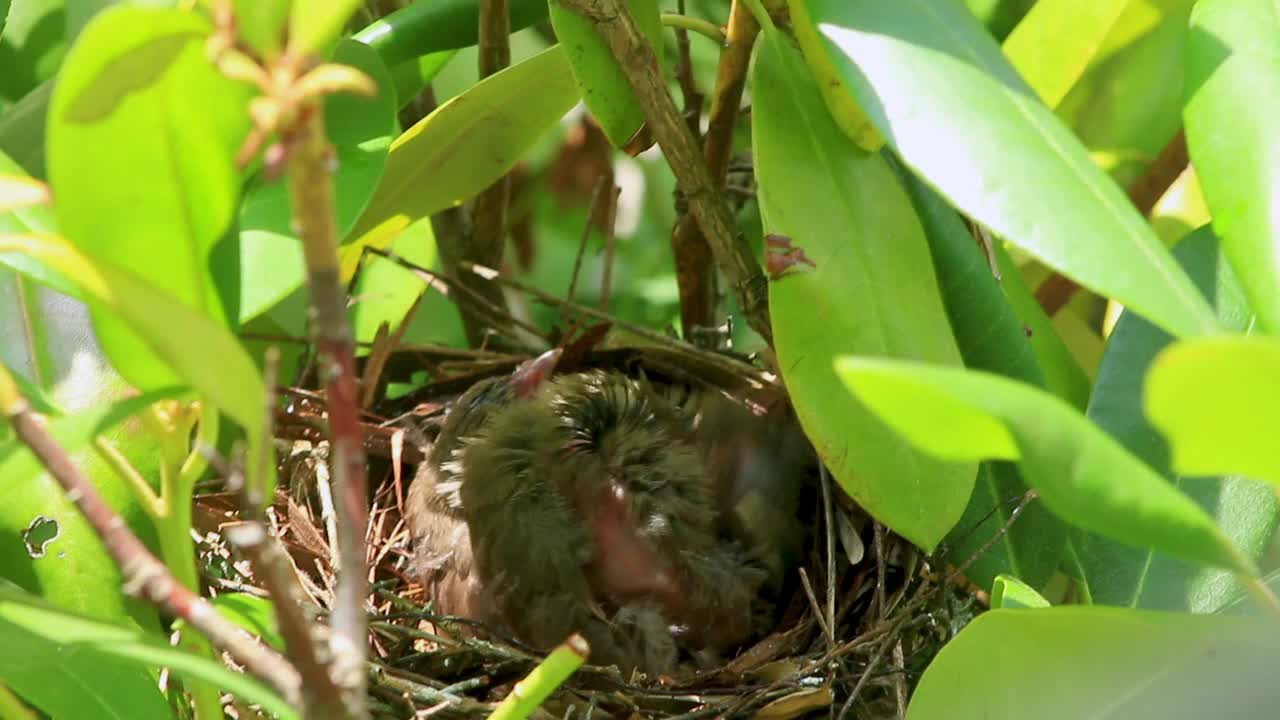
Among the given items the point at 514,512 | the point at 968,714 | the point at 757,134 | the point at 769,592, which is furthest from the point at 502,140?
the point at 968,714

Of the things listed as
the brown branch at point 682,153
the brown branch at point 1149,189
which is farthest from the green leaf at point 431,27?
the brown branch at point 1149,189

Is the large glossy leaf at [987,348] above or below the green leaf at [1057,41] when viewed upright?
below

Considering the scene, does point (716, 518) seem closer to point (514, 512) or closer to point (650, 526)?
point (650, 526)

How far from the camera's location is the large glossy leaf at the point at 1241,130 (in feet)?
3.19

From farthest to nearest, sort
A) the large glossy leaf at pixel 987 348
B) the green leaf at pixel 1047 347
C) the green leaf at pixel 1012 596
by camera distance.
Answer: the green leaf at pixel 1047 347, the large glossy leaf at pixel 987 348, the green leaf at pixel 1012 596

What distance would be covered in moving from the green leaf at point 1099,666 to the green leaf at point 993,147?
216mm

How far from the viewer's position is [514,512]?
1.87 m

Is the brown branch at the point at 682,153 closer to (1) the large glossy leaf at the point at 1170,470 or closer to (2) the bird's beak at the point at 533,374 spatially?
(1) the large glossy leaf at the point at 1170,470

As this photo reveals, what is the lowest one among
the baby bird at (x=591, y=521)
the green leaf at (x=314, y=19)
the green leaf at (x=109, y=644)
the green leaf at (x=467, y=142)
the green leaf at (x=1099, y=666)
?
the baby bird at (x=591, y=521)

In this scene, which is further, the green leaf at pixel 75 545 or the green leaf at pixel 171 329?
the green leaf at pixel 75 545

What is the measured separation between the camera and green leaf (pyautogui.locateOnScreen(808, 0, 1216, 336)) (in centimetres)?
85

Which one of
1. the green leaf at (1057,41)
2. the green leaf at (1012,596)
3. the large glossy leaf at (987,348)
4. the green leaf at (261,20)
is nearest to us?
the green leaf at (261,20)

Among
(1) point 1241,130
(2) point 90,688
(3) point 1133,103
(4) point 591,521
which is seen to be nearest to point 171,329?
(2) point 90,688

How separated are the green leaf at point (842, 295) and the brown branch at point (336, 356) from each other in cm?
57
